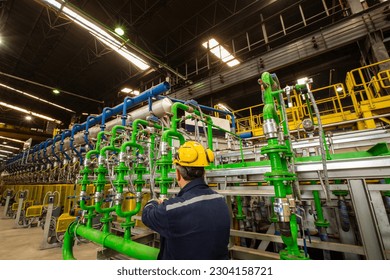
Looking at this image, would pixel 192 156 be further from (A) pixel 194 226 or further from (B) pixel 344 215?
(B) pixel 344 215

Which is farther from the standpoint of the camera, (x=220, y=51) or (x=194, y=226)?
(x=220, y=51)

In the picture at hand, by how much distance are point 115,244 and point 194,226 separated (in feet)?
3.70

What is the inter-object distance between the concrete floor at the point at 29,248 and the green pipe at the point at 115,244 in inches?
22.4

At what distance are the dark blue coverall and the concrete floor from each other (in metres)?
2.44

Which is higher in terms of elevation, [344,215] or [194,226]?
[194,226]

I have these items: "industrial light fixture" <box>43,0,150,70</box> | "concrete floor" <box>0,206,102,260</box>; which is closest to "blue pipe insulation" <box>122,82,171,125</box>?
"concrete floor" <box>0,206,102,260</box>

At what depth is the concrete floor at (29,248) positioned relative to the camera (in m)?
3.14

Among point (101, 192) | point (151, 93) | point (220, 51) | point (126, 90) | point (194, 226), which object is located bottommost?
point (194, 226)

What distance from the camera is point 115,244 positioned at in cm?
162

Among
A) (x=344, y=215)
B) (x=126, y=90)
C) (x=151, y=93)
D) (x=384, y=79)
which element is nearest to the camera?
(x=344, y=215)

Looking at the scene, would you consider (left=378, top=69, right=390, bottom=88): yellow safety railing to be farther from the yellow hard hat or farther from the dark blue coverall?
the dark blue coverall

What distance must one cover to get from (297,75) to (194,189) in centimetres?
648

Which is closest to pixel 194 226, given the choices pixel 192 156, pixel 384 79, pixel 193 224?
pixel 193 224

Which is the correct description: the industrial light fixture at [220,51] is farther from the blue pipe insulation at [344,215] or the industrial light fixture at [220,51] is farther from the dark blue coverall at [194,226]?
the dark blue coverall at [194,226]
